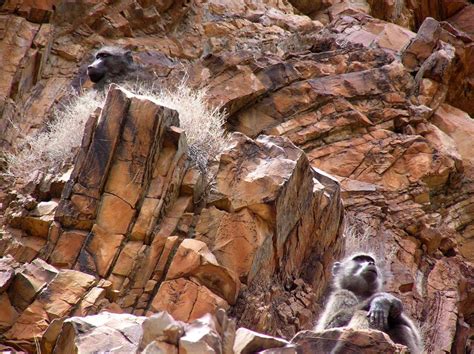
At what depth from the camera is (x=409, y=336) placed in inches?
315

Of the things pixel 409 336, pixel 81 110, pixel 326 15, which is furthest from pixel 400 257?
pixel 326 15

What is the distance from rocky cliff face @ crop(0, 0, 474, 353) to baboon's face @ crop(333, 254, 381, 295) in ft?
1.10

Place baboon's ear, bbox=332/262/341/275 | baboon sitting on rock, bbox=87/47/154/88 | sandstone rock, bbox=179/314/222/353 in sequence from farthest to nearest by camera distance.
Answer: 1. baboon sitting on rock, bbox=87/47/154/88
2. baboon's ear, bbox=332/262/341/275
3. sandstone rock, bbox=179/314/222/353

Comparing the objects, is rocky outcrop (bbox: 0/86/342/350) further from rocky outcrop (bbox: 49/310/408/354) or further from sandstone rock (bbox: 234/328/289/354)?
sandstone rock (bbox: 234/328/289/354)

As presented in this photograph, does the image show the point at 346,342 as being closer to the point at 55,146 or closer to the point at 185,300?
the point at 185,300

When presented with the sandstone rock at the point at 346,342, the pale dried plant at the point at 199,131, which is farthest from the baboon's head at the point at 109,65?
the sandstone rock at the point at 346,342

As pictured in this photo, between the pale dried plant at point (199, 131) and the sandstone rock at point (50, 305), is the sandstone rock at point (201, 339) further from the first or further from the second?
the pale dried plant at point (199, 131)

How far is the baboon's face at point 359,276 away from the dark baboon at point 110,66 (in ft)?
16.2

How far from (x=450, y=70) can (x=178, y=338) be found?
1337cm

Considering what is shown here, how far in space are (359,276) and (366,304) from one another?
0.93 meters

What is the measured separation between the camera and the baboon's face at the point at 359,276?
949 cm

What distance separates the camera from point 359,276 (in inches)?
373

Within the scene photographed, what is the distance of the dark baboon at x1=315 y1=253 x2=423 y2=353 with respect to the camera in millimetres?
7992

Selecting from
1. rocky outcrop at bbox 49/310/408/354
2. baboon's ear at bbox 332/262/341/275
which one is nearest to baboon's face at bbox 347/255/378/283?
baboon's ear at bbox 332/262/341/275
